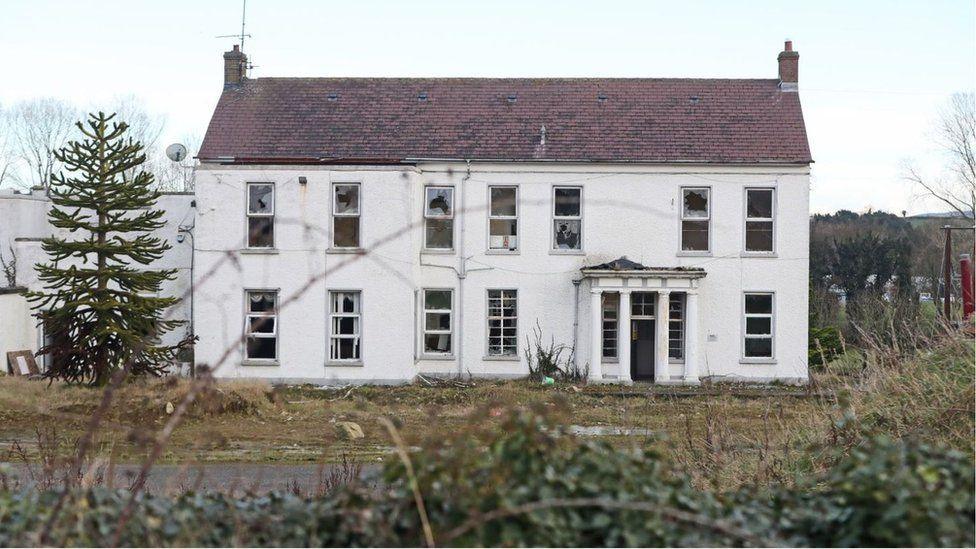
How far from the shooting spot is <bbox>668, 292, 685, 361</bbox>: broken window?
95.3ft

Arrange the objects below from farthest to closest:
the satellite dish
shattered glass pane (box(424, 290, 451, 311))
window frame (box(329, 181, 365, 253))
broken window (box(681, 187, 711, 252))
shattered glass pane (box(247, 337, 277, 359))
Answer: the satellite dish
shattered glass pane (box(424, 290, 451, 311))
broken window (box(681, 187, 711, 252))
shattered glass pane (box(247, 337, 277, 359))
window frame (box(329, 181, 365, 253))

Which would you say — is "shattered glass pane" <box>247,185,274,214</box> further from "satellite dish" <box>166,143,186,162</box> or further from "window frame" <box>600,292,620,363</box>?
"window frame" <box>600,292,620,363</box>

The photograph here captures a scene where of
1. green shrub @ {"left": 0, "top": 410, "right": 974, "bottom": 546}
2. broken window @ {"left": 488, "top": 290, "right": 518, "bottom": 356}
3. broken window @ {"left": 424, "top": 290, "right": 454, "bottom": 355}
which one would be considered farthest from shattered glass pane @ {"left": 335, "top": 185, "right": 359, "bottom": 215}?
green shrub @ {"left": 0, "top": 410, "right": 974, "bottom": 546}

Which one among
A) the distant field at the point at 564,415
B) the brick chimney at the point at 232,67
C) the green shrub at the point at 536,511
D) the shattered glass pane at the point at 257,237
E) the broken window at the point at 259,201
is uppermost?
the brick chimney at the point at 232,67

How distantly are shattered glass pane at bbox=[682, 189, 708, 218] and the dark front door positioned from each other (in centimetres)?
320

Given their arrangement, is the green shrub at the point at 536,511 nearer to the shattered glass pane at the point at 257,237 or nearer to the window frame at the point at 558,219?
the shattered glass pane at the point at 257,237

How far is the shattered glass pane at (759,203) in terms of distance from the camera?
2909 centimetres

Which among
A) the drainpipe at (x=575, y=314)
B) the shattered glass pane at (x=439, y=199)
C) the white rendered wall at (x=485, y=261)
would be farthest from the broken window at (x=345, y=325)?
the drainpipe at (x=575, y=314)

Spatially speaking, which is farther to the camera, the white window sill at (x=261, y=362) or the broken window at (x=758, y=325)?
the broken window at (x=758, y=325)

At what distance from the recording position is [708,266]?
95.4 feet

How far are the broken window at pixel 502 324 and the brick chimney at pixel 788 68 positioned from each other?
9.94 m

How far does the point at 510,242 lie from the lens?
96.5 feet

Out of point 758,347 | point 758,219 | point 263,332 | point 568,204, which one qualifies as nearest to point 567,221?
point 568,204

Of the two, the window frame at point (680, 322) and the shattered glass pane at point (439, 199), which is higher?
the shattered glass pane at point (439, 199)
